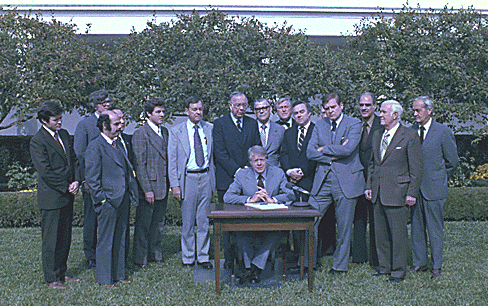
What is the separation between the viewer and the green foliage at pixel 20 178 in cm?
1270

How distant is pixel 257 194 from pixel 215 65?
583 cm

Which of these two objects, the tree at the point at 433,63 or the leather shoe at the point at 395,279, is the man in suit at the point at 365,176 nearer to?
the leather shoe at the point at 395,279

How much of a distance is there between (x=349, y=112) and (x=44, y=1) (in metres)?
10.7

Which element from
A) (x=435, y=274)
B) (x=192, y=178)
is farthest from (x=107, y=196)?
(x=435, y=274)

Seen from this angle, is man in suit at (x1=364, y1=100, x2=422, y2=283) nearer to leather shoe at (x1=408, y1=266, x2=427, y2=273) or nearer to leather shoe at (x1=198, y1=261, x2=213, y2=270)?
leather shoe at (x1=408, y1=266, x2=427, y2=273)

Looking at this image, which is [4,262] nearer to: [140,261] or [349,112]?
[140,261]

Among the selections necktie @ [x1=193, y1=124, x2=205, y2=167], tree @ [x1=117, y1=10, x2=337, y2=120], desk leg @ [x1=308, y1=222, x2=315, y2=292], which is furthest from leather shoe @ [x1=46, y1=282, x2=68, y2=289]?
tree @ [x1=117, y1=10, x2=337, y2=120]

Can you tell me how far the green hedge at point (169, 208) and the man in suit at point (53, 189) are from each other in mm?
4823

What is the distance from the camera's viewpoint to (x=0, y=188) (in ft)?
42.0

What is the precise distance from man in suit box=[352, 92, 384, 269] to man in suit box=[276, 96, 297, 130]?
3.56ft

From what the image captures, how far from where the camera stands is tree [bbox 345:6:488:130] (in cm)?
1143

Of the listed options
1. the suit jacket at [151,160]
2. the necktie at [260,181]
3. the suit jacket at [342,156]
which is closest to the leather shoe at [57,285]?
the suit jacket at [151,160]

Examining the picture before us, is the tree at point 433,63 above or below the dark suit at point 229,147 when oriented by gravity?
above

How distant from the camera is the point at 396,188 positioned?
19.5ft
